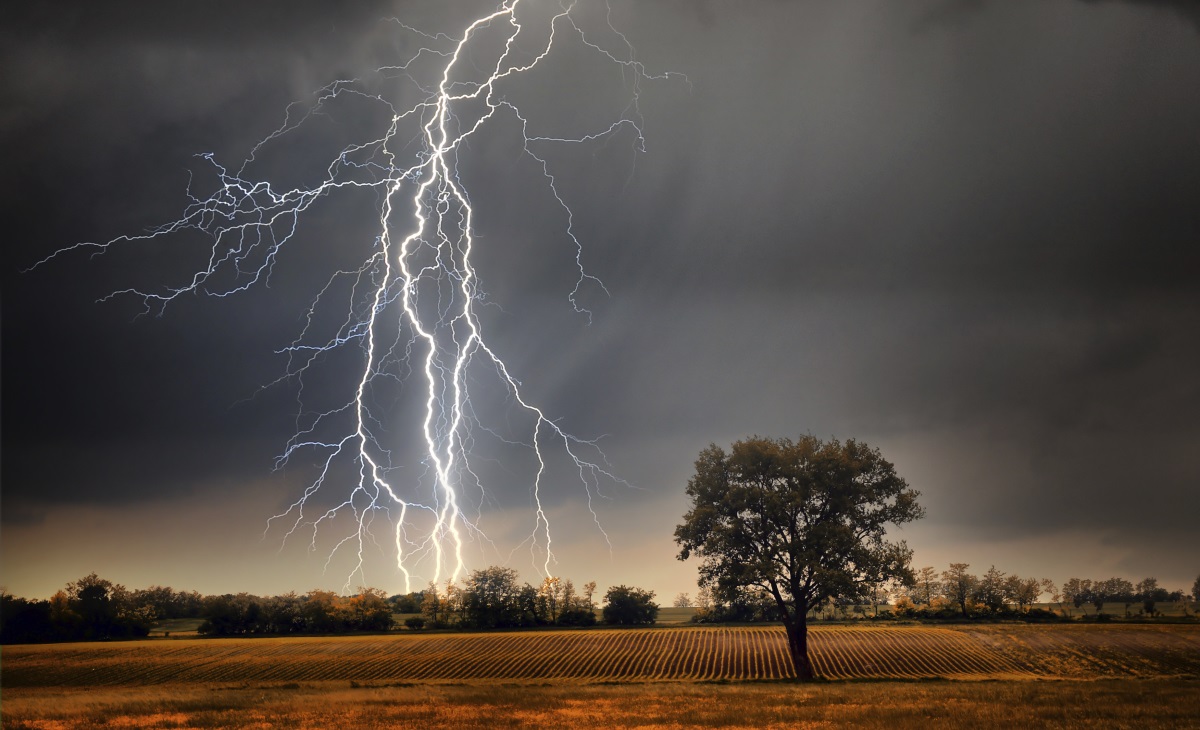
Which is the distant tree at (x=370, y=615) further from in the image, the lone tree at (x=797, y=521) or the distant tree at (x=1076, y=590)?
the distant tree at (x=1076, y=590)

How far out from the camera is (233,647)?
58000 millimetres

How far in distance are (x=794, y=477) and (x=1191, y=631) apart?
37620 millimetres

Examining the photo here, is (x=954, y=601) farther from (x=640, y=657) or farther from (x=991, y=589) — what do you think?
(x=640, y=657)

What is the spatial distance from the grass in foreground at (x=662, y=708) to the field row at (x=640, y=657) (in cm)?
1178

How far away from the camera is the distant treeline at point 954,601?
107 feet

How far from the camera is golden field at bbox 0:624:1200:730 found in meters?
17.8

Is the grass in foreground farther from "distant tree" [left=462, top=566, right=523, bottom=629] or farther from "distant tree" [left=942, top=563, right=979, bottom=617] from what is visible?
"distant tree" [left=942, top=563, right=979, bottom=617]

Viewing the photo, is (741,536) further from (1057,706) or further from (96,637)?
(96,637)

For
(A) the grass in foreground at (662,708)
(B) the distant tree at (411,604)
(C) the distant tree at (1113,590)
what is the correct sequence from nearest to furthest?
(A) the grass in foreground at (662,708), (B) the distant tree at (411,604), (C) the distant tree at (1113,590)

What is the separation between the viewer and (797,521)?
106 ft

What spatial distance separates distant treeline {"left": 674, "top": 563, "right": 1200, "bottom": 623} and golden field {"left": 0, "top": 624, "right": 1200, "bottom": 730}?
124 inches

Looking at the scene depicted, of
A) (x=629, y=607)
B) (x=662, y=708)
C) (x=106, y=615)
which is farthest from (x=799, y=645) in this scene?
(x=106, y=615)

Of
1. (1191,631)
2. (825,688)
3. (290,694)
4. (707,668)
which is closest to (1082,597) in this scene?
(1191,631)

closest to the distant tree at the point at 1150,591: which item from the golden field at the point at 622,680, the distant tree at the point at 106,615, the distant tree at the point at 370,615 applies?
the golden field at the point at 622,680
